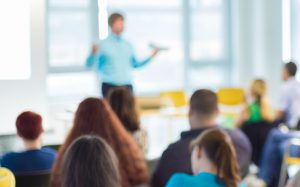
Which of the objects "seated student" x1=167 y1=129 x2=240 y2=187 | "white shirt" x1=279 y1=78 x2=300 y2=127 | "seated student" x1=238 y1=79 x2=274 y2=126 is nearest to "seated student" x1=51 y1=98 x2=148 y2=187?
"seated student" x1=167 y1=129 x2=240 y2=187

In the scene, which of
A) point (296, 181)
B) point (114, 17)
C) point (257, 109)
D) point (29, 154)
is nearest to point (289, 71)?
point (257, 109)

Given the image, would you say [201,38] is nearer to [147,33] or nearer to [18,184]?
[147,33]

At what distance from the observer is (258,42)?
1011 centimetres

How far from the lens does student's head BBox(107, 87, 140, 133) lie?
3965mm

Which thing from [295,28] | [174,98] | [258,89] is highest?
[295,28]

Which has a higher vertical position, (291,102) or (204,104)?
(204,104)

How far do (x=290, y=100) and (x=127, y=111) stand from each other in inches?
134

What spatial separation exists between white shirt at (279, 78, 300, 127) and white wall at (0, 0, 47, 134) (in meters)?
2.83

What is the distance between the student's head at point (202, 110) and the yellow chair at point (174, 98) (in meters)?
5.41

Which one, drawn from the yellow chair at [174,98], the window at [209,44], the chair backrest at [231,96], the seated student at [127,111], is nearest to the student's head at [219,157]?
the seated student at [127,111]

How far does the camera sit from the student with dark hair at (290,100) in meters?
6.79

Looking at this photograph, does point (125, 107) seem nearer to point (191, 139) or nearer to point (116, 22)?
point (191, 139)

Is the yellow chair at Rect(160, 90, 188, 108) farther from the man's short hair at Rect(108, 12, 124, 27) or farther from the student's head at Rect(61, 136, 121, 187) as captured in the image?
the student's head at Rect(61, 136, 121, 187)

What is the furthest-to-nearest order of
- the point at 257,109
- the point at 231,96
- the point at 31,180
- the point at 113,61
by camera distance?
1. the point at 231,96
2. the point at 113,61
3. the point at 257,109
4. the point at 31,180
